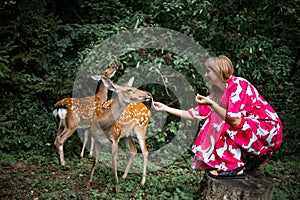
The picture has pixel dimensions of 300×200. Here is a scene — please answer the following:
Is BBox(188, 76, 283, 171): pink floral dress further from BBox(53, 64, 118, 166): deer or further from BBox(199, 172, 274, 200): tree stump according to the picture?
BBox(53, 64, 118, 166): deer

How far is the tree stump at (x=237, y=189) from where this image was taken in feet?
11.8

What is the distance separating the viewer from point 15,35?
757 centimetres

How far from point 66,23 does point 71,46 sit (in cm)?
73

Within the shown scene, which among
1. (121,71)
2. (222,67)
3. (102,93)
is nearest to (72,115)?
(102,93)

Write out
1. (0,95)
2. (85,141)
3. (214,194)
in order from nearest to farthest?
(214,194) < (85,141) < (0,95)

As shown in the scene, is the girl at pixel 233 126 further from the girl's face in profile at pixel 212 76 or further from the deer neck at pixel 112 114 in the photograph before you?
the deer neck at pixel 112 114

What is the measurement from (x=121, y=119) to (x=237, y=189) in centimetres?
220

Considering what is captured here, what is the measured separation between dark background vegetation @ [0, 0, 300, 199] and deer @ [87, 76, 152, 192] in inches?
19.3

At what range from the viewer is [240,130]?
3.49m

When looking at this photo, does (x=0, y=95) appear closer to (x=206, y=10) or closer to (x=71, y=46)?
(x=71, y=46)

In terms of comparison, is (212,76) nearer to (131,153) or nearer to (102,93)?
(131,153)

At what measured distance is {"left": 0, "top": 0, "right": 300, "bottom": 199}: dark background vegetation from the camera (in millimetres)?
5238

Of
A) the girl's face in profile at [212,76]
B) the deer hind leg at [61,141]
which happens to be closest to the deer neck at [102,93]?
the deer hind leg at [61,141]

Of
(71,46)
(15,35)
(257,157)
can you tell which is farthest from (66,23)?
(257,157)
